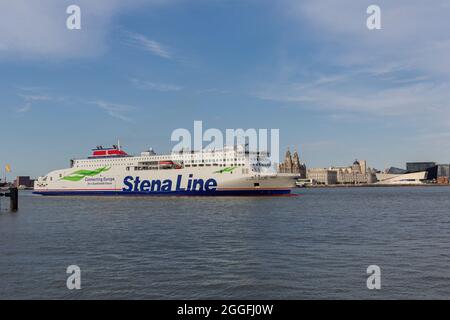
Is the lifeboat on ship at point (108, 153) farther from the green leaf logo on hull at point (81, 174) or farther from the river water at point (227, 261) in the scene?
the river water at point (227, 261)

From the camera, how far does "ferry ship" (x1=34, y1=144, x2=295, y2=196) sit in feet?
209

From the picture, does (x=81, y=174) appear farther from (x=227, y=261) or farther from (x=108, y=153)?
(x=227, y=261)

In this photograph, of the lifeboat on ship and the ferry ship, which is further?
the lifeboat on ship

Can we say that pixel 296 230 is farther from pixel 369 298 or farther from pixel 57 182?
pixel 57 182

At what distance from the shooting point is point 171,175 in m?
69.6

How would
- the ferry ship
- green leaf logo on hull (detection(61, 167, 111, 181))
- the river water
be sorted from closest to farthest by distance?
the river water < the ferry ship < green leaf logo on hull (detection(61, 167, 111, 181))

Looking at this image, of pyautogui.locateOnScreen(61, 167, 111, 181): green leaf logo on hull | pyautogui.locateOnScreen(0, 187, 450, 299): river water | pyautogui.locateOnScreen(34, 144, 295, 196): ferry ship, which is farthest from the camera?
pyautogui.locateOnScreen(61, 167, 111, 181): green leaf logo on hull

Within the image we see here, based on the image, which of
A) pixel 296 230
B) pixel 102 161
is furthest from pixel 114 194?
pixel 296 230

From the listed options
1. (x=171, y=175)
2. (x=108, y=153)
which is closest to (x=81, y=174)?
(x=108, y=153)

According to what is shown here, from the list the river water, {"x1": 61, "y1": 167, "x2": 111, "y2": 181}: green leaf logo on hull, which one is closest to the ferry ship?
{"x1": 61, "y1": 167, "x2": 111, "y2": 181}: green leaf logo on hull

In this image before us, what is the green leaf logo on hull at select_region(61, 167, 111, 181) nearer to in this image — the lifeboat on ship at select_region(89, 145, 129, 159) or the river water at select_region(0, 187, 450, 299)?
the lifeboat on ship at select_region(89, 145, 129, 159)

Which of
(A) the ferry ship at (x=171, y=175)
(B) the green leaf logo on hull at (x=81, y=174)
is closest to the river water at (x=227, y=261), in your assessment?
(A) the ferry ship at (x=171, y=175)

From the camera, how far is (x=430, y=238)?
22.5m
